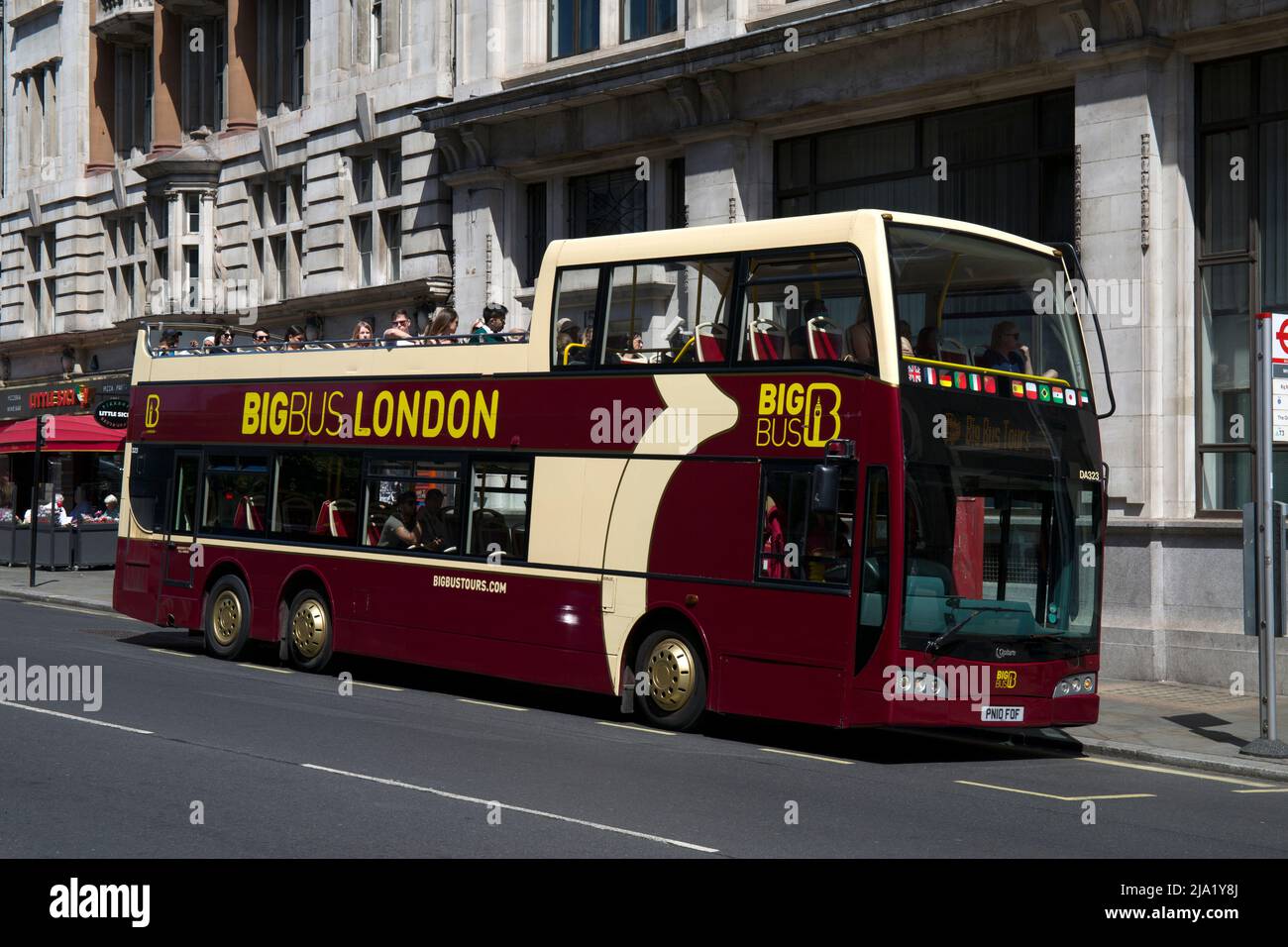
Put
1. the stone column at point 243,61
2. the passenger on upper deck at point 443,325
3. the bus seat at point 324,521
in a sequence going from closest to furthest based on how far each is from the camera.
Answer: the passenger on upper deck at point 443,325 → the bus seat at point 324,521 → the stone column at point 243,61

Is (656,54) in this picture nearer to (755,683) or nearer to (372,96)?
(372,96)

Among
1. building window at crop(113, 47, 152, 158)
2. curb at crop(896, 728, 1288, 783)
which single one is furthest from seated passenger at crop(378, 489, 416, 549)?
building window at crop(113, 47, 152, 158)

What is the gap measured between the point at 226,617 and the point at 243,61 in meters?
19.5

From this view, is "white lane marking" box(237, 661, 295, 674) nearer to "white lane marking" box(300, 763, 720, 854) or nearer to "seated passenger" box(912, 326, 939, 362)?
"white lane marking" box(300, 763, 720, 854)

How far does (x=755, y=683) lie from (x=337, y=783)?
154 inches

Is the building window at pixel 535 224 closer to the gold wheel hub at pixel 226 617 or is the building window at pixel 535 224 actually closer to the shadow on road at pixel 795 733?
the gold wheel hub at pixel 226 617

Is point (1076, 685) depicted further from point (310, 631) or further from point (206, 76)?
point (206, 76)

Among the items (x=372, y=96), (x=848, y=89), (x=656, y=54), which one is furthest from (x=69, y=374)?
(x=848, y=89)

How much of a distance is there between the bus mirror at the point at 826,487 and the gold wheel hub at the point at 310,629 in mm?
7450

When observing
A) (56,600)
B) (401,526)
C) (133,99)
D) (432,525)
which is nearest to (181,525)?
(401,526)

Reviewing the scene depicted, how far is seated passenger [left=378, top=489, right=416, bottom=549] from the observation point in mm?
16594

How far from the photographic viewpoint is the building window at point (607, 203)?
2527cm

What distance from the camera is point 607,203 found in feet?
84.5

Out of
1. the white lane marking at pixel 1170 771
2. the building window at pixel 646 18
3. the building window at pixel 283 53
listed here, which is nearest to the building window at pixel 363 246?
the building window at pixel 283 53
